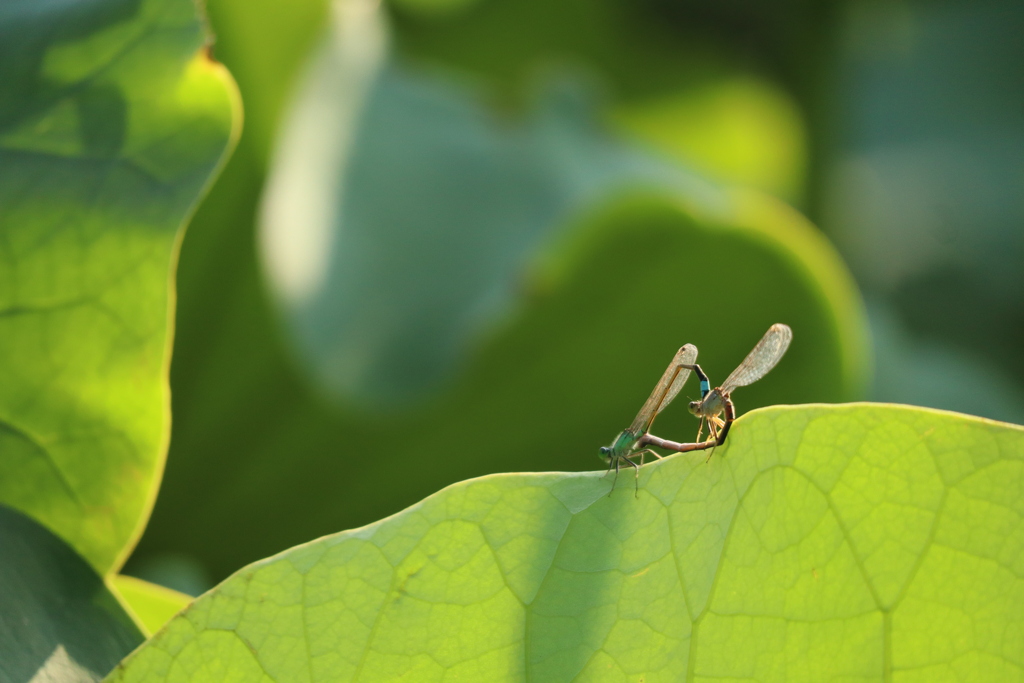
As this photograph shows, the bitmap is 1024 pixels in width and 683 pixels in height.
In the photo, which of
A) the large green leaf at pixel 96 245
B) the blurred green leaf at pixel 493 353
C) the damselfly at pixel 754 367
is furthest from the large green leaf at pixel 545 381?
the large green leaf at pixel 96 245

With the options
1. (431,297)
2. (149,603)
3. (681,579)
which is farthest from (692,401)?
(431,297)

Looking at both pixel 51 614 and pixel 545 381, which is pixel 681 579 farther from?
pixel 545 381

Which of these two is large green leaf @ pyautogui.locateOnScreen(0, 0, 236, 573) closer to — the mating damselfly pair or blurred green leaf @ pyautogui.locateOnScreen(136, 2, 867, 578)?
the mating damselfly pair

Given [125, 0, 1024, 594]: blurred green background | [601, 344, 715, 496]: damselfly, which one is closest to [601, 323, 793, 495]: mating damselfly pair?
[601, 344, 715, 496]: damselfly

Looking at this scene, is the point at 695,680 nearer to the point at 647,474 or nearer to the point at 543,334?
the point at 647,474

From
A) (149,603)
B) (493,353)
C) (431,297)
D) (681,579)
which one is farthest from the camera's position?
(431,297)

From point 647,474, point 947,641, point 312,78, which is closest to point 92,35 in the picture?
point 647,474
